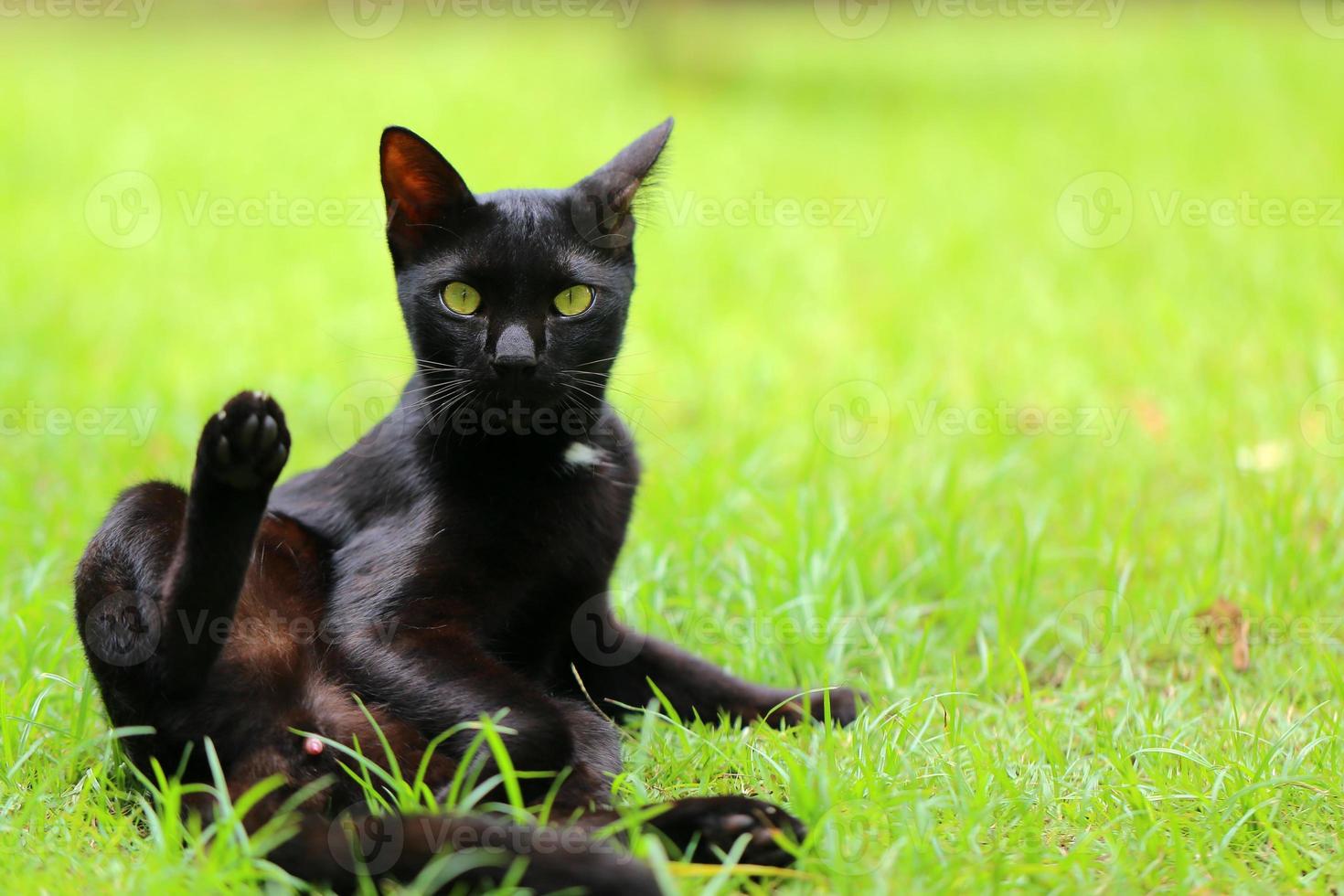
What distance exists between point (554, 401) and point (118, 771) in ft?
3.51

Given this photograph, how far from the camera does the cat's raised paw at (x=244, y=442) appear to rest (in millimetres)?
1895

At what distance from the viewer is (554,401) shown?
2367mm
